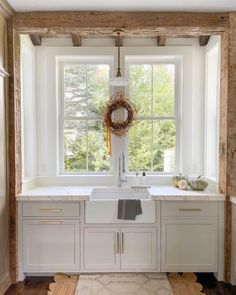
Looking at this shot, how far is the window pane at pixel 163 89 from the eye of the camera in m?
3.94

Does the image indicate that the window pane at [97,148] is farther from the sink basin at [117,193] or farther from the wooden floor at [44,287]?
the wooden floor at [44,287]

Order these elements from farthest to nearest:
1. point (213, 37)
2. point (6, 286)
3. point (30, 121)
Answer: point (30, 121) → point (213, 37) → point (6, 286)

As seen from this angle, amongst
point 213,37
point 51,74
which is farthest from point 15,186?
point 213,37

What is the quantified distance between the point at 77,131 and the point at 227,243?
2.25 metres

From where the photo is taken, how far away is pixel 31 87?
3.76m

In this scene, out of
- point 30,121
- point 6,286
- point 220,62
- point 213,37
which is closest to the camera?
point 6,286

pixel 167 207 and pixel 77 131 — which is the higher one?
pixel 77 131

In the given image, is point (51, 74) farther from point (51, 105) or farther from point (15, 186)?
point (15, 186)

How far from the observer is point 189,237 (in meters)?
3.18

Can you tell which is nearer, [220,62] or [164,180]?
[220,62]

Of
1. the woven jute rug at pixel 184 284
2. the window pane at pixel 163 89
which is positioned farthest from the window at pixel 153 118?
the woven jute rug at pixel 184 284

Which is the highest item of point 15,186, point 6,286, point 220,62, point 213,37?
point 213,37

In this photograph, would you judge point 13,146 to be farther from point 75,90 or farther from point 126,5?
point 126,5

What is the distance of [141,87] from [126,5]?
1.18 meters
